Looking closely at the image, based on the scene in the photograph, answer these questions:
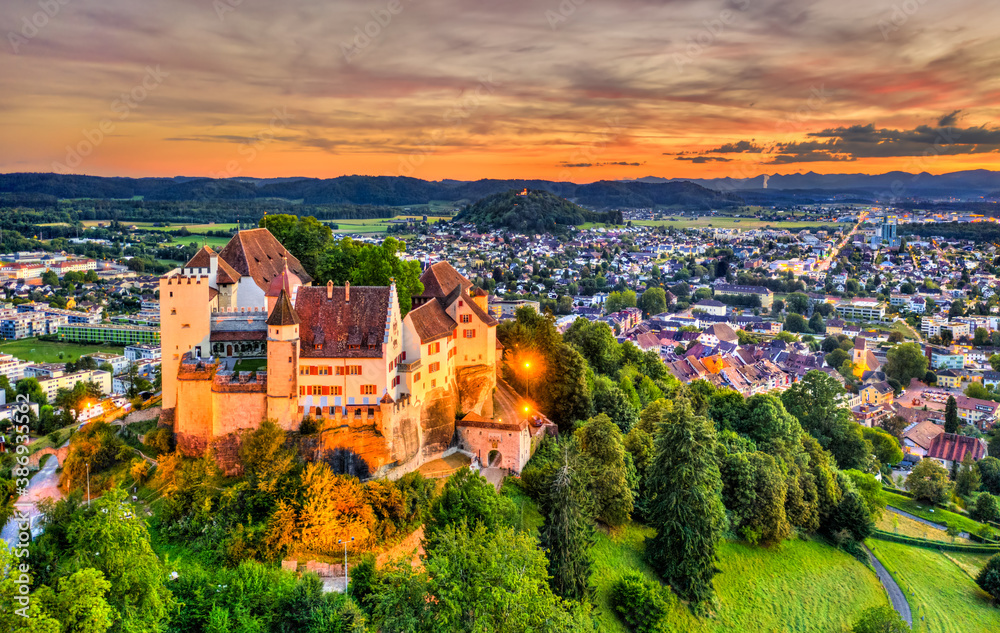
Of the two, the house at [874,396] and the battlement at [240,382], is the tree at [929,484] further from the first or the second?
the battlement at [240,382]

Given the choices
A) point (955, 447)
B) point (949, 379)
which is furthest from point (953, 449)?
point (949, 379)

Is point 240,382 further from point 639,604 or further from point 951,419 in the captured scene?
point 951,419

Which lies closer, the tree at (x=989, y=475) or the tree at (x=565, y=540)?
the tree at (x=565, y=540)

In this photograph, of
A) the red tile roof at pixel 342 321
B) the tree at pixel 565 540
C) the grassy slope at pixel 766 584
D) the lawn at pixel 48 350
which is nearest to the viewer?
the tree at pixel 565 540

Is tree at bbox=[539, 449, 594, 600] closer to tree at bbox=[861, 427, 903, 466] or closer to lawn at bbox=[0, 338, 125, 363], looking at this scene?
tree at bbox=[861, 427, 903, 466]

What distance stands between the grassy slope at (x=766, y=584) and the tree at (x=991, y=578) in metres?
8.10

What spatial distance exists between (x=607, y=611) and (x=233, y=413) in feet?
70.0

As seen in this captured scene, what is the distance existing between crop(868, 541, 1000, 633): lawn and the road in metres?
50.9

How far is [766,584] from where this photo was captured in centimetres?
4656

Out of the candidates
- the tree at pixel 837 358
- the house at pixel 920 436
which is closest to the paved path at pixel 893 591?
the house at pixel 920 436

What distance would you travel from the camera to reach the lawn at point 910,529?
60344 millimetres

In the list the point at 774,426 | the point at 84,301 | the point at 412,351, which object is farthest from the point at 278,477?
the point at 84,301

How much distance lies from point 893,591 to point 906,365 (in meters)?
81.2

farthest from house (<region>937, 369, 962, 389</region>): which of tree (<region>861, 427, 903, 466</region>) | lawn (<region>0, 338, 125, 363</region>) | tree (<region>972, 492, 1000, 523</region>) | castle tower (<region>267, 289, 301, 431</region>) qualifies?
lawn (<region>0, 338, 125, 363</region>)
